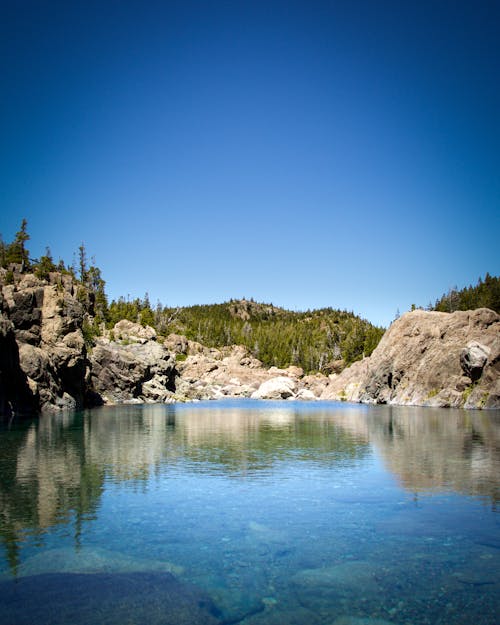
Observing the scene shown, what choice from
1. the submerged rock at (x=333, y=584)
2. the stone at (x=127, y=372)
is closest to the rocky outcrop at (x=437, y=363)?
the stone at (x=127, y=372)

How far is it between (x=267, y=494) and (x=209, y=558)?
23.5 ft

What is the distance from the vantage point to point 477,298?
134 metres

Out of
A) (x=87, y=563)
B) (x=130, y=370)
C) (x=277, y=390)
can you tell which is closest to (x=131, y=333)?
(x=130, y=370)

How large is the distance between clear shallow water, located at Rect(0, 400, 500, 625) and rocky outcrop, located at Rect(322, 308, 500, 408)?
49192 mm

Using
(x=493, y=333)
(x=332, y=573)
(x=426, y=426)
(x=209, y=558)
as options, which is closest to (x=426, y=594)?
(x=332, y=573)

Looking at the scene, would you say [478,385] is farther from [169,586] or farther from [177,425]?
[169,586]

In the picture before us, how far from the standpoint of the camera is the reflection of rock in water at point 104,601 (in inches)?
370

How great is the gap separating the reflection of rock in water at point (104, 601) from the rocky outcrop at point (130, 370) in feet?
280

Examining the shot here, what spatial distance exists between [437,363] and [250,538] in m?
79.9

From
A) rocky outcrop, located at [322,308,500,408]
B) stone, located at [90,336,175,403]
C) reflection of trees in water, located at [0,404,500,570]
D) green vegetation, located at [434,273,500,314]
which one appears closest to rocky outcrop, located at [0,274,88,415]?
stone, located at [90,336,175,403]

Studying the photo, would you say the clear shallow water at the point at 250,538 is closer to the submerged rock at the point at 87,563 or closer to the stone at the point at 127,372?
the submerged rock at the point at 87,563

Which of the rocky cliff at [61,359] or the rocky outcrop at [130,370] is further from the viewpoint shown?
the rocky outcrop at [130,370]

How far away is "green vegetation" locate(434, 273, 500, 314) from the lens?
4906 inches

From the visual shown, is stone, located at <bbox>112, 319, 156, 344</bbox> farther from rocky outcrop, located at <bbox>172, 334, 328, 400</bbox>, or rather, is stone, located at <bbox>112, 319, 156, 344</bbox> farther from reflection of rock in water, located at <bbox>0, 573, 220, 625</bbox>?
reflection of rock in water, located at <bbox>0, 573, 220, 625</bbox>
